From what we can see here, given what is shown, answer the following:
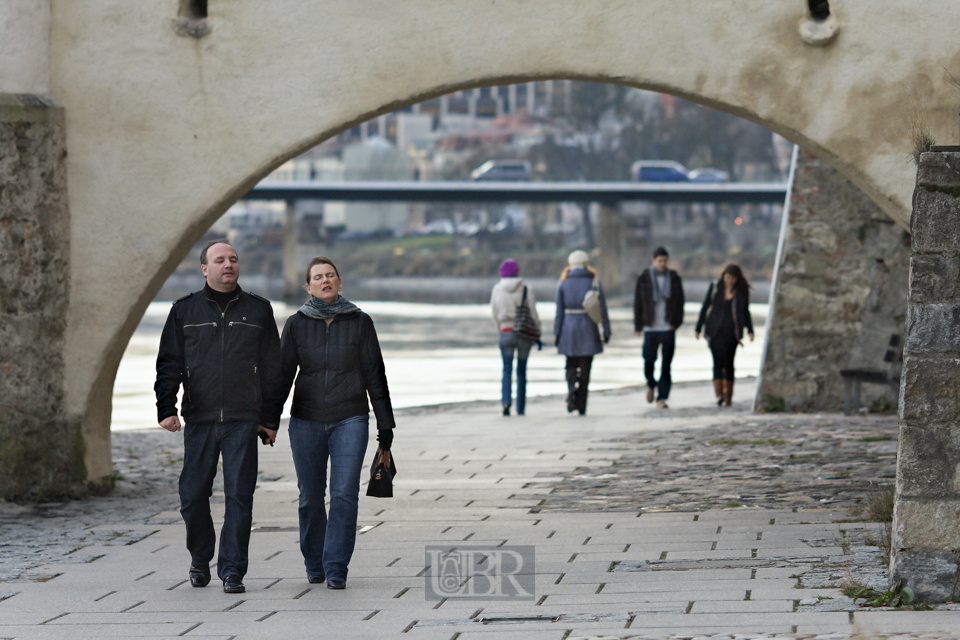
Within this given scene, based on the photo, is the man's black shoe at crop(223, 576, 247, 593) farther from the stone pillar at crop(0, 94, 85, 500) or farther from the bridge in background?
the bridge in background

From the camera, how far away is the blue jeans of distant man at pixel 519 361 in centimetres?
1290

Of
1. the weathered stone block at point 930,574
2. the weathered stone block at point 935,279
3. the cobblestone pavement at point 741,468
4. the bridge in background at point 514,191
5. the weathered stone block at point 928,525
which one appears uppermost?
the bridge in background at point 514,191

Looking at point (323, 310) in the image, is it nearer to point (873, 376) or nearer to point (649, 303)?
point (873, 376)

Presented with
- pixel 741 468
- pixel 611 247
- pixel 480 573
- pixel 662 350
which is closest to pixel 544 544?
pixel 480 573

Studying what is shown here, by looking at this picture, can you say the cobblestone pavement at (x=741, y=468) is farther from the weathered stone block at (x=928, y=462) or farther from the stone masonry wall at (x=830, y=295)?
the weathered stone block at (x=928, y=462)

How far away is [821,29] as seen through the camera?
765 centimetres

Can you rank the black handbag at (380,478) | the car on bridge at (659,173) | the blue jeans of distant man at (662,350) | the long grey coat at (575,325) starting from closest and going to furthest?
the black handbag at (380,478) → the long grey coat at (575,325) → the blue jeans of distant man at (662,350) → the car on bridge at (659,173)

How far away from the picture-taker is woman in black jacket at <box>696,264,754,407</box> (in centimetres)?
1334

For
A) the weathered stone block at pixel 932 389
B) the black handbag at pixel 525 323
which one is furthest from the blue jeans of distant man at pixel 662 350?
the weathered stone block at pixel 932 389

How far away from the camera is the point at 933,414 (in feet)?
16.9

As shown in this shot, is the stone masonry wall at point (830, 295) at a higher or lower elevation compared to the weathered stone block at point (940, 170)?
lower

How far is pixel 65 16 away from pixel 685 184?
5330cm

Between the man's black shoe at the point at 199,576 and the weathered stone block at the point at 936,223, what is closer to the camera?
the weathered stone block at the point at 936,223

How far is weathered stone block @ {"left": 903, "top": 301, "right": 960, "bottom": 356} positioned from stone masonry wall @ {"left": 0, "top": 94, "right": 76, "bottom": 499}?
531 centimetres
